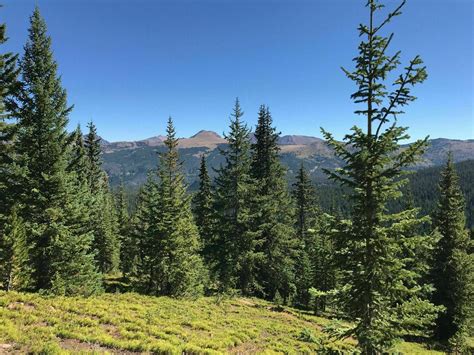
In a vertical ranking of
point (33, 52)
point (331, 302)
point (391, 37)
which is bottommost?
point (331, 302)

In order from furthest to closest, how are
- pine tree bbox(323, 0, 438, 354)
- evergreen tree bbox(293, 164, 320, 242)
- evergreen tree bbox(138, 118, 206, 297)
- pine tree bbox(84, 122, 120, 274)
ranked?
1. evergreen tree bbox(293, 164, 320, 242)
2. pine tree bbox(84, 122, 120, 274)
3. evergreen tree bbox(138, 118, 206, 297)
4. pine tree bbox(323, 0, 438, 354)

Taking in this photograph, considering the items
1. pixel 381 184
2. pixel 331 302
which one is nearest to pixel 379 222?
pixel 381 184

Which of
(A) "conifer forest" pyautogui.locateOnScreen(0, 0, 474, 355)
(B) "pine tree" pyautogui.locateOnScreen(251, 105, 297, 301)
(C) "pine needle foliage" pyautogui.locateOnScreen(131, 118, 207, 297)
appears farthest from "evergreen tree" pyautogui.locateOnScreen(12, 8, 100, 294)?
(B) "pine tree" pyautogui.locateOnScreen(251, 105, 297, 301)

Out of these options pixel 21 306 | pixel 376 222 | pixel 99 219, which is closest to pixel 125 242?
pixel 99 219

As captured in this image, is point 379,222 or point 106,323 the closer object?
point 379,222

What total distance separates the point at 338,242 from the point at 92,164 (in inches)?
1754

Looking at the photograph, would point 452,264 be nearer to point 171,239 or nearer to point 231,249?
point 231,249

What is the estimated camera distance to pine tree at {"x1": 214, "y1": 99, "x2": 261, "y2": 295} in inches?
1214

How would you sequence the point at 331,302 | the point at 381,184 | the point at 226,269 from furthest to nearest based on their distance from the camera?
the point at 226,269, the point at 331,302, the point at 381,184

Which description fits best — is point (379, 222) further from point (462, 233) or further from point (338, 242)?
point (462, 233)

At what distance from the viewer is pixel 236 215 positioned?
31578 millimetres

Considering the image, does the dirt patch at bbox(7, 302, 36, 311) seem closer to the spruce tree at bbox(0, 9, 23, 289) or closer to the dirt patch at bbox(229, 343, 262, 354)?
the spruce tree at bbox(0, 9, 23, 289)

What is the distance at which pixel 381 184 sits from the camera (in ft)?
29.4

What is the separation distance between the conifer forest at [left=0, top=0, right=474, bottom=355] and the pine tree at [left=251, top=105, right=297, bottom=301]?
0.59ft
